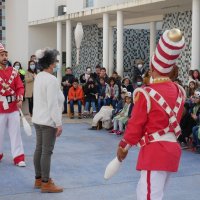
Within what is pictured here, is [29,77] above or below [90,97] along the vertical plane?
above

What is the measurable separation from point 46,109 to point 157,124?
2113 millimetres

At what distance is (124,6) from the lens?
17266 millimetres

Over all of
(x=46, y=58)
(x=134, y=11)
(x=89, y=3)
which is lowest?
(x=46, y=58)

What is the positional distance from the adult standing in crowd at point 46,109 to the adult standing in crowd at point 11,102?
1443 mm

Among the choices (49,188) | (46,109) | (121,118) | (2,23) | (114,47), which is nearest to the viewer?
(46,109)

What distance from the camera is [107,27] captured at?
19.2 m

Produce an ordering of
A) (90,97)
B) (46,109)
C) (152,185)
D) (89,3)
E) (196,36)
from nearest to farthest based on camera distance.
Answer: (152,185)
(46,109)
(90,97)
(196,36)
(89,3)

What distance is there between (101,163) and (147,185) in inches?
152

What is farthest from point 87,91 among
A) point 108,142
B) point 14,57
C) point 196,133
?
point 196,133

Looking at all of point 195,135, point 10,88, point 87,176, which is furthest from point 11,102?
point 195,135

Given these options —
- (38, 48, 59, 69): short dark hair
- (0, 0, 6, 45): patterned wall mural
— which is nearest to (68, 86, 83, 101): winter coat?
(0, 0, 6, 45): patterned wall mural

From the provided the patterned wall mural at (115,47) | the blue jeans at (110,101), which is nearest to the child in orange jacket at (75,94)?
the blue jeans at (110,101)

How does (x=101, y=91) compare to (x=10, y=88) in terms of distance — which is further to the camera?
(x=101, y=91)

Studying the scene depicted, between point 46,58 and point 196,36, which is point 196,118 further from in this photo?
point 196,36
